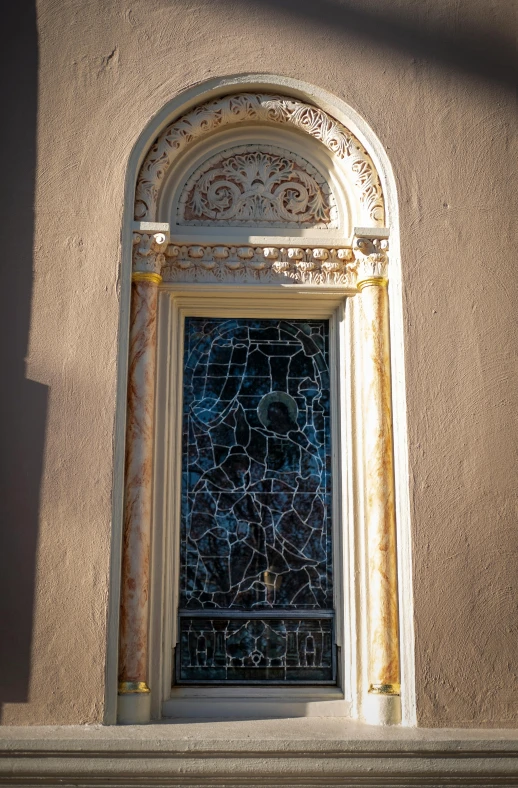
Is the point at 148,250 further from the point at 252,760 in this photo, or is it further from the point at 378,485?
the point at 252,760

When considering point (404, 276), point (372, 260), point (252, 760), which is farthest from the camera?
point (372, 260)

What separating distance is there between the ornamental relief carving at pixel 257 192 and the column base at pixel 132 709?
209 centimetres

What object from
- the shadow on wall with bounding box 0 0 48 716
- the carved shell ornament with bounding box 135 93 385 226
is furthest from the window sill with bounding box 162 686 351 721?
the carved shell ornament with bounding box 135 93 385 226

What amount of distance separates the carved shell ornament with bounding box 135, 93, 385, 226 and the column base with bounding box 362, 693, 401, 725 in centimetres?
205

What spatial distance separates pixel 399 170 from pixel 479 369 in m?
0.97

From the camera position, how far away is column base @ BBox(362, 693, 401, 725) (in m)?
3.67

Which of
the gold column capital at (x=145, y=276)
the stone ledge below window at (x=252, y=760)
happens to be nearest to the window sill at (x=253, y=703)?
the stone ledge below window at (x=252, y=760)

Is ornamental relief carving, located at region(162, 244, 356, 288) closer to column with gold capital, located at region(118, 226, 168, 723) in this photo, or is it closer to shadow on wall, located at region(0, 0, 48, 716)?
column with gold capital, located at region(118, 226, 168, 723)

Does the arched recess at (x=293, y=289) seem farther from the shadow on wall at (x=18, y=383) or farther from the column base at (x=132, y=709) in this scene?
the shadow on wall at (x=18, y=383)

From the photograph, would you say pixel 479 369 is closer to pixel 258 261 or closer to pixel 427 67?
pixel 258 261

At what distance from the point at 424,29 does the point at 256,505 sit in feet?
7.60

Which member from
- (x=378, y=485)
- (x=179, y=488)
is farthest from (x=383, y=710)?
(x=179, y=488)

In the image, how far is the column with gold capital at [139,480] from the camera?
3.71 metres

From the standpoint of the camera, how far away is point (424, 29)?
4273 mm
